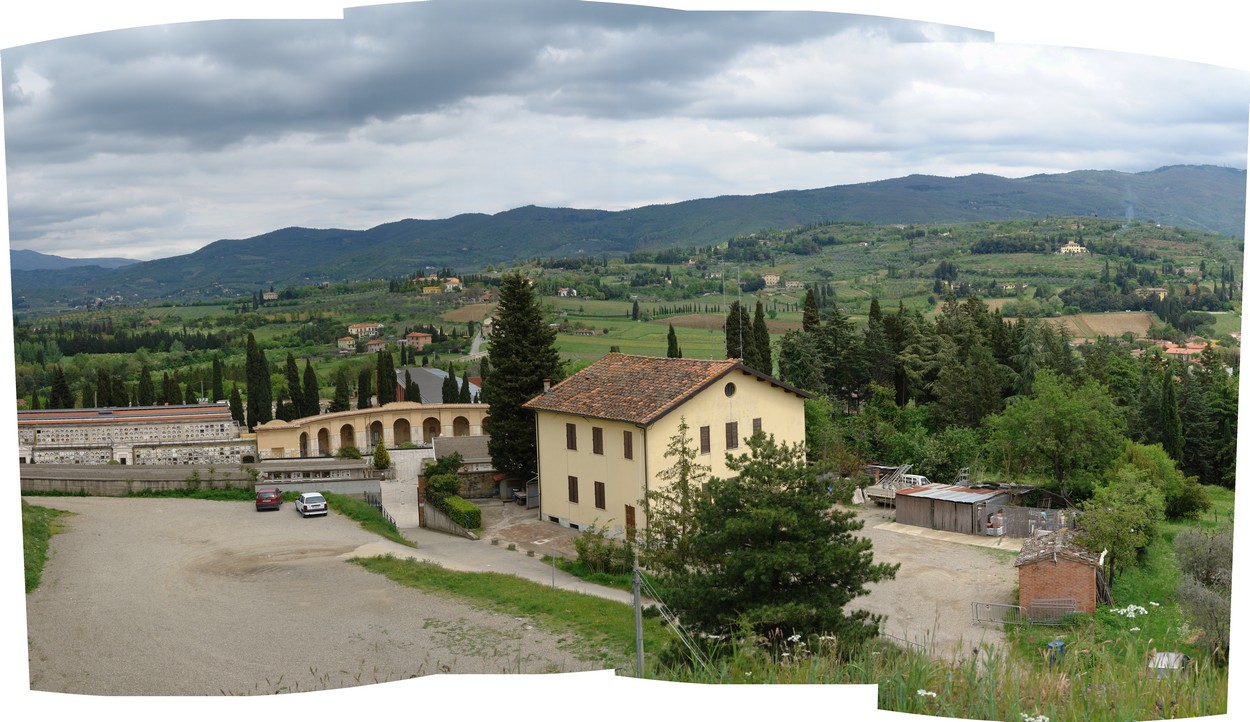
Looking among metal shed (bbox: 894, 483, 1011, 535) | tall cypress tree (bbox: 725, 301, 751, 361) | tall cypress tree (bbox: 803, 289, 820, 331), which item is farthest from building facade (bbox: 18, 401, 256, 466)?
tall cypress tree (bbox: 803, 289, 820, 331)

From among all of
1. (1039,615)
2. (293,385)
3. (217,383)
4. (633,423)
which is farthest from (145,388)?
(1039,615)

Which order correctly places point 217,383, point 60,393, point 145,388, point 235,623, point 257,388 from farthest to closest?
point 257,388
point 217,383
point 145,388
point 60,393
point 235,623

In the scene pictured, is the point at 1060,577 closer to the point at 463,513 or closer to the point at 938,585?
the point at 938,585

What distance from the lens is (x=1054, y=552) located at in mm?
16141

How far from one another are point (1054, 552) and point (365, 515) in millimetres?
13729

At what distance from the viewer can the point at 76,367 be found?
23.4 meters

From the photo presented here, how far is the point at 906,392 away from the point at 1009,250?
24.4 m

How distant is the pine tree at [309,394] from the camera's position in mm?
39375

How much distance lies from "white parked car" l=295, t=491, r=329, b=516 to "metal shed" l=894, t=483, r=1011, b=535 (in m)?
12.8

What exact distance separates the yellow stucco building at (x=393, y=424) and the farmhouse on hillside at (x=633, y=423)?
1561cm

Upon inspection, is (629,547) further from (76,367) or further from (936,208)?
(936,208)

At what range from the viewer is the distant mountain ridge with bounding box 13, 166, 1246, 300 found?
2200cm

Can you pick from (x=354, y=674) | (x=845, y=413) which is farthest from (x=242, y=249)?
(x=845, y=413)

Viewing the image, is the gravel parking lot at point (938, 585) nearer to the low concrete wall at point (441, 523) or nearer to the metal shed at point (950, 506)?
the metal shed at point (950, 506)
